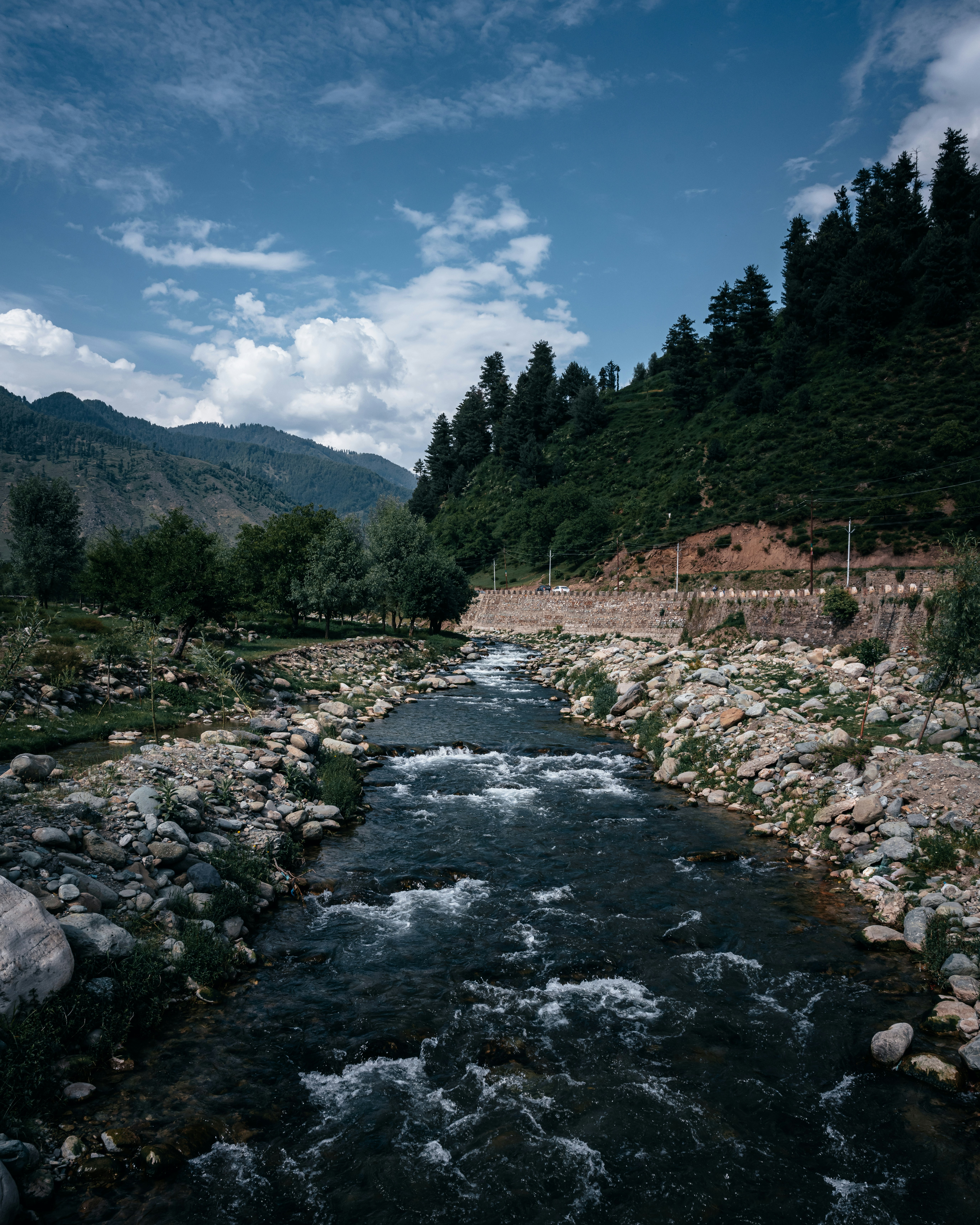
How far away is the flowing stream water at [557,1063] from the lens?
6.34 metres

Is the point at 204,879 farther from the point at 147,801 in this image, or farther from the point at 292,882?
the point at 147,801

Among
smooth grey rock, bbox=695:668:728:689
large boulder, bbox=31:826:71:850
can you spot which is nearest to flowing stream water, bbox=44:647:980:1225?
large boulder, bbox=31:826:71:850

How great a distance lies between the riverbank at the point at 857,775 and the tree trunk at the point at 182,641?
17225 mm

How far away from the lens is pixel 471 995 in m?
9.33

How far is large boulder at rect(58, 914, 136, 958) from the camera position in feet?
26.6

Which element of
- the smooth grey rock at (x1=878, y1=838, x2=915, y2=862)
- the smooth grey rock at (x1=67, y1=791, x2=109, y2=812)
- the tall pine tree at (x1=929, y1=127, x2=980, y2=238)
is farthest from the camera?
the tall pine tree at (x1=929, y1=127, x2=980, y2=238)

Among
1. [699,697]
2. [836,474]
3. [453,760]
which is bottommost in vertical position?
[453,760]

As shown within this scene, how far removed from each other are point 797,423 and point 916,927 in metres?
84.0

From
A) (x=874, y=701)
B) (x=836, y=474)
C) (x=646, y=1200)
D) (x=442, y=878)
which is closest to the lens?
(x=646, y=1200)

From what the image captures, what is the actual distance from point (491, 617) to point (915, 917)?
7545 centimetres

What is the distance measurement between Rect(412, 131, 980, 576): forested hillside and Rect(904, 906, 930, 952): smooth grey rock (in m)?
56.6

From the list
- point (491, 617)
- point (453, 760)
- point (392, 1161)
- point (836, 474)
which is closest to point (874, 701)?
point (453, 760)

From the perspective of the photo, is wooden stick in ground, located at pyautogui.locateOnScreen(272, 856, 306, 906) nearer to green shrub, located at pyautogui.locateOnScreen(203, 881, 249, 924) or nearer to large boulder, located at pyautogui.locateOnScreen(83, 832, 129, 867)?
green shrub, located at pyautogui.locateOnScreen(203, 881, 249, 924)

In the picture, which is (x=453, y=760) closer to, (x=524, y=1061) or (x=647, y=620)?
(x=524, y=1061)
